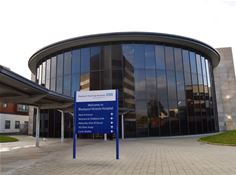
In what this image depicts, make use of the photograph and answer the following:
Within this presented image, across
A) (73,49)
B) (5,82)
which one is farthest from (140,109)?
(5,82)

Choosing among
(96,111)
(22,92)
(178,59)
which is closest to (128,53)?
(178,59)

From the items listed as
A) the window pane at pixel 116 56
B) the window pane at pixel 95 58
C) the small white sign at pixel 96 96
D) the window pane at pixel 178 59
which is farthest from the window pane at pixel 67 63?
the small white sign at pixel 96 96

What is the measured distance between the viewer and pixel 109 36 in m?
24.5

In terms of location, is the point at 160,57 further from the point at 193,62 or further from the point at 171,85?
the point at 193,62

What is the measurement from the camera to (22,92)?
1402 cm

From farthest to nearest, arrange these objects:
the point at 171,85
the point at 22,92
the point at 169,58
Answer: the point at 169,58 < the point at 171,85 < the point at 22,92

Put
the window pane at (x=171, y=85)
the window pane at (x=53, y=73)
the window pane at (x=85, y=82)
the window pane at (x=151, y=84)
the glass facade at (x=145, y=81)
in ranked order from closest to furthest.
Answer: the glass facade at (x=145, y=81) < the window pane at (x=151, y=84) < the window pane at (x=85, y=82) < the window pane at (x=171, y=85) < the window pane at (x=53, y=73)

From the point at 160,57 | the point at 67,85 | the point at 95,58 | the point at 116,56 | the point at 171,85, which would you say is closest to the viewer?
the point at 116,56

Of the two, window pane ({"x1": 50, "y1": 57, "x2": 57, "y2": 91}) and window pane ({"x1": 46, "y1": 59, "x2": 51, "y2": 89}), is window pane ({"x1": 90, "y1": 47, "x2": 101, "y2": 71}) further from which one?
window pane ({"x1": 46, "y1": 59, "x2": 51, "y2": 89})

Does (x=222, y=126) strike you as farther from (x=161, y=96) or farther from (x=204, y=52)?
(x=161, y=96)

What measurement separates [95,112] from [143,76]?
47.6 feet

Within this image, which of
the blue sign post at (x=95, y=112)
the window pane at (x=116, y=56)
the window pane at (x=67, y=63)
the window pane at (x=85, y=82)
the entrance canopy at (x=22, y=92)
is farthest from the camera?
the window pane at (x=67, y=63)

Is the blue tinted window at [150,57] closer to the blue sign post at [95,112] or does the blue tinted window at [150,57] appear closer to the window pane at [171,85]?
the window pane at [171,85]

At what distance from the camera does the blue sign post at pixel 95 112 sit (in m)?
10.8
